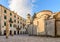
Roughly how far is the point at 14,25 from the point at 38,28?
32.8 meters

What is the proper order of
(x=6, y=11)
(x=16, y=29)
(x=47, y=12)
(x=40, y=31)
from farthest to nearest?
(x=16, y=29) → (x=6, y=11) → (x=47, y=12) → (x=40, y=31)

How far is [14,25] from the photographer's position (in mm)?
70750

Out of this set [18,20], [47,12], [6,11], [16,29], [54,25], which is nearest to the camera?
[54,25]

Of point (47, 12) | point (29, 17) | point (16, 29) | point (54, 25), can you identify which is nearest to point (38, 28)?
point (47, 12)

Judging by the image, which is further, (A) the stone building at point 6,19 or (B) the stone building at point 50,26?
(A) the stone building at point 6,19

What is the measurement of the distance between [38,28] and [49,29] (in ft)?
24.7

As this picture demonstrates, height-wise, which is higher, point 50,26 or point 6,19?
point 6,19

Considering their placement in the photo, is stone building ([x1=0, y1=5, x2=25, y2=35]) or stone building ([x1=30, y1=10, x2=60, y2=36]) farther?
stone building ([x1=0, y1=5, x2=25, y2=35])

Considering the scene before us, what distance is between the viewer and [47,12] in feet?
137

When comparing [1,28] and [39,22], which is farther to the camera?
[1,28]

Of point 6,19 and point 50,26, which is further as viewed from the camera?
point 6,19

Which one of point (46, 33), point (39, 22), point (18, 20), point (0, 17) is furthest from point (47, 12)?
point (18, 20)

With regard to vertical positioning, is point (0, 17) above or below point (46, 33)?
above

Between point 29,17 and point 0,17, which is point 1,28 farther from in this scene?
point 29,17
